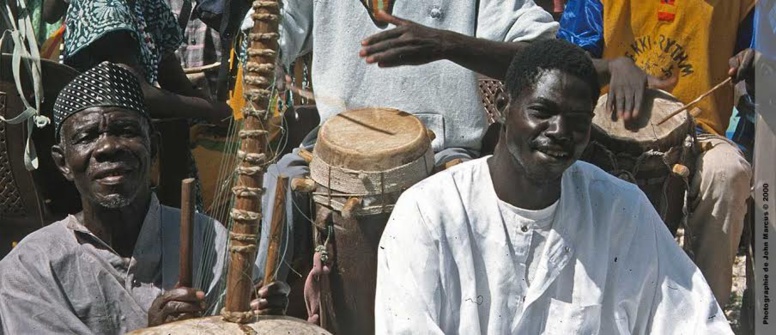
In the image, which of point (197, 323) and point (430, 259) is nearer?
point (197, 323)

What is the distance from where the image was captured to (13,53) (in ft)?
19.4

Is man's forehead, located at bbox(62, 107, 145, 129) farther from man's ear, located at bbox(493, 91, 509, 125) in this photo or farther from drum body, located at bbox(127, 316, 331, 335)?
man's ear, located at bbox(493, 91, 509, 125)

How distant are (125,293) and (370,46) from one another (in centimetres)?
132

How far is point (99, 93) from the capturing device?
5270mm

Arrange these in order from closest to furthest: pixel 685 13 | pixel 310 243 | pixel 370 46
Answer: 1. pixel 370 46
2. pixel 310 243
3. pixel 685 13

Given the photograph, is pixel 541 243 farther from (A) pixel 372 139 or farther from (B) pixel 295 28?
(B) pixel 295 28

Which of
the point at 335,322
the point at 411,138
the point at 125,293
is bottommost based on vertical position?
the point at 335,322

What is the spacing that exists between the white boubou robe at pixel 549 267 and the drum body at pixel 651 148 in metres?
1.03

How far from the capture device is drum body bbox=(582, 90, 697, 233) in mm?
5988

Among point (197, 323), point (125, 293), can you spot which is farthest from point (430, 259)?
point (125, 293)

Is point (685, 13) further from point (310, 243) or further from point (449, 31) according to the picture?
point (310, 243)

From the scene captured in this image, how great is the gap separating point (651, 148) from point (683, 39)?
3.34 feet

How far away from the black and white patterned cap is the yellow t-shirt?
2504 mm

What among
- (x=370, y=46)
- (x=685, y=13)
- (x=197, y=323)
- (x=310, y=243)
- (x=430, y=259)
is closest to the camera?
(x=197, y=323)
